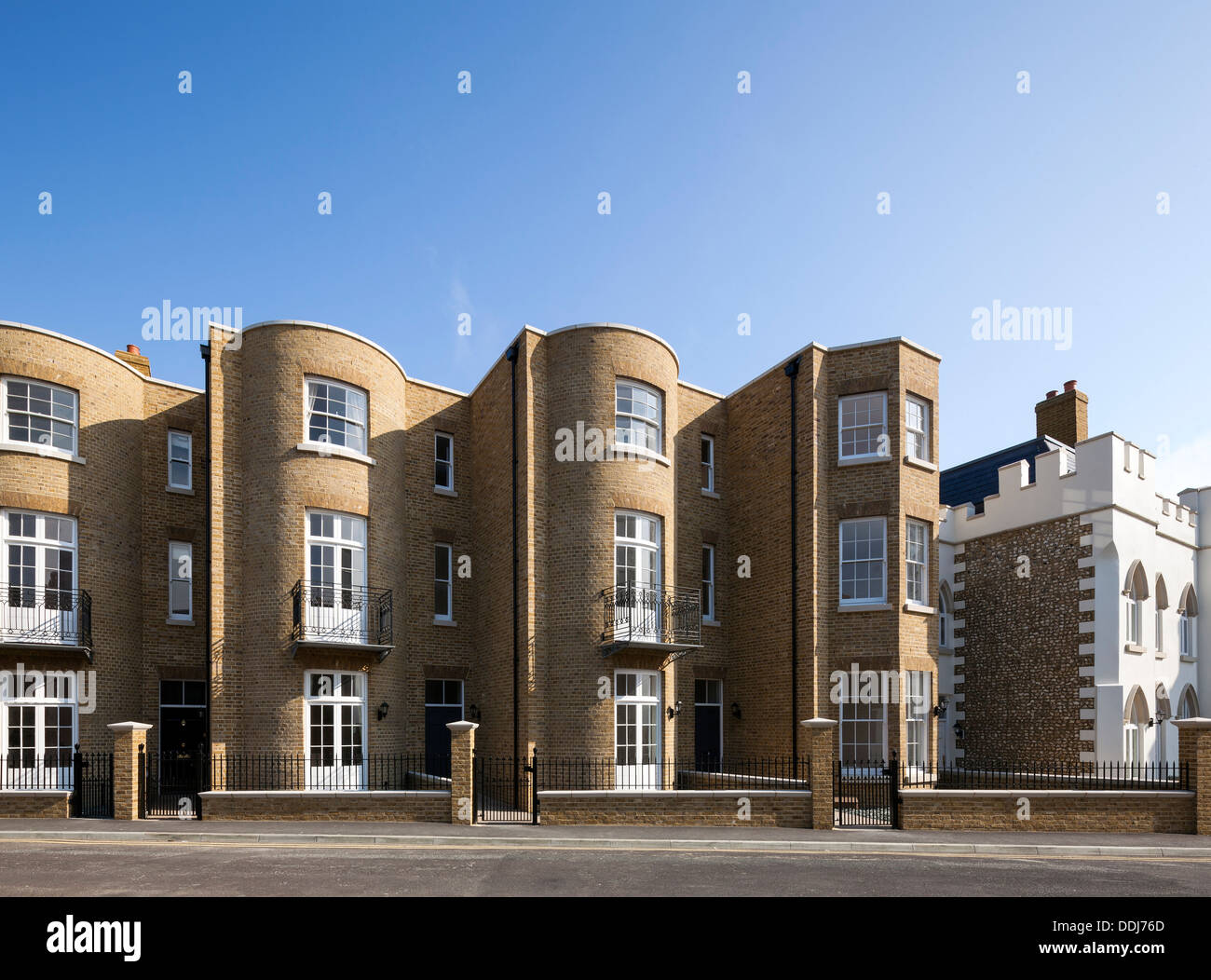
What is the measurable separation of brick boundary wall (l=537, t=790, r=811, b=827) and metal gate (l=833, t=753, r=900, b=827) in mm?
1084

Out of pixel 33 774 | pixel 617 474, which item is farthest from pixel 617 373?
pixel 33 774

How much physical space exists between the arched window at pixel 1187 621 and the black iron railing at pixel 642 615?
542 inches

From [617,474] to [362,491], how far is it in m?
6.04

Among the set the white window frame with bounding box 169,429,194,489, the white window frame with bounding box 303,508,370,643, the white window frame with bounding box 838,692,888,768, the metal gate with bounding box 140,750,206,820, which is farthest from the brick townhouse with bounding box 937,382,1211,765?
the white window frame with bounding box 169,429,194,489

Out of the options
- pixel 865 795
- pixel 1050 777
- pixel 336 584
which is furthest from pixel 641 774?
pixel 1050 777

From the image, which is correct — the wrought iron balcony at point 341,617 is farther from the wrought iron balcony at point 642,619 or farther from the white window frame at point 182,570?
the wrought iron balcony at point 642,619

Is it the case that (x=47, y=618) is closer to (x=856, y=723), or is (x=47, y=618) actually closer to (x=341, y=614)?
(x=341, y=614)

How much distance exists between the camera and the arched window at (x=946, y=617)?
2530 cm

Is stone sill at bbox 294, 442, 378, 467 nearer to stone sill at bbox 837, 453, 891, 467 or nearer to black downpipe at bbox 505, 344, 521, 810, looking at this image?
black downpipe at bbox 505, 344, 521, 810

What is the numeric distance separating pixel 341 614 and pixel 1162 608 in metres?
21.2

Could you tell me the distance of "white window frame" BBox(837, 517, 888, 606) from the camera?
21.1m

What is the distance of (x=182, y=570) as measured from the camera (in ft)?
71.6

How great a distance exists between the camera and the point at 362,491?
68.9 feet
